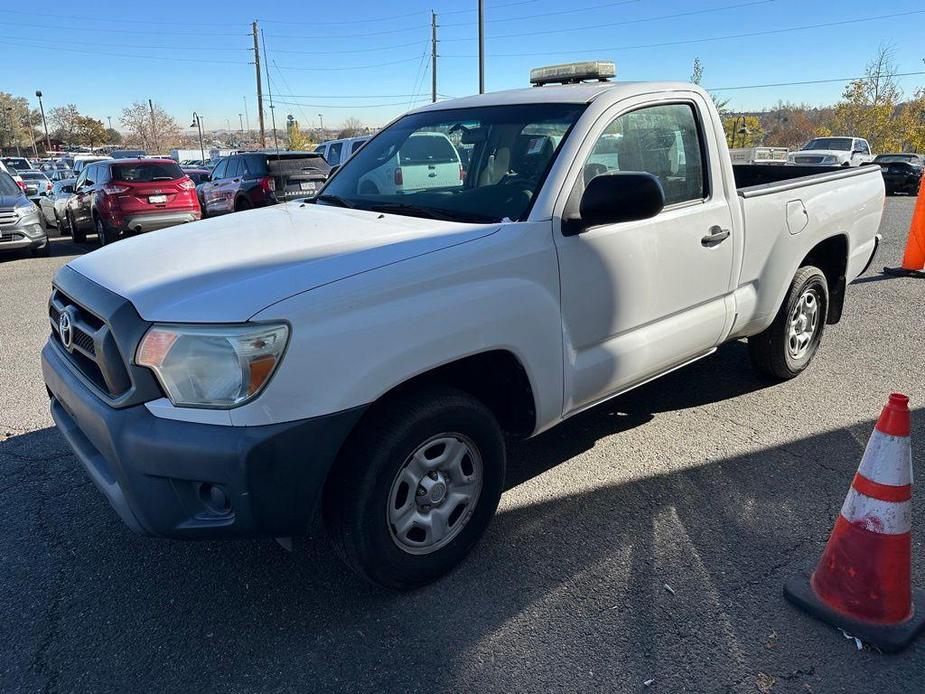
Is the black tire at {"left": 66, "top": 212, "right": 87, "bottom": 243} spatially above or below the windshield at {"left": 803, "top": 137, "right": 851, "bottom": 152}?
below

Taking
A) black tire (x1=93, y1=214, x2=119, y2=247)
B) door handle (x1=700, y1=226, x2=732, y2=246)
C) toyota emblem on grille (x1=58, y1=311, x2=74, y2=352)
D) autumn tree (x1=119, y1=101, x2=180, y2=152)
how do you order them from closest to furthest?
toyota emblem on grille (x1=58, y1=311, x2=74, y2=352)
door handle (x1=700, y1=226, x2=732, y2=246)
black tire (x1=93, y1=214, x2=119, y2=247)
autumn tree (x1=119, y1=101, x2=180, y2=152)

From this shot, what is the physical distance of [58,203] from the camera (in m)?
14.5

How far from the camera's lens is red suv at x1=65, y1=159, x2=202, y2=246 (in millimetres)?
11789

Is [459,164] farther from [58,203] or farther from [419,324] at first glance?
[58,203]

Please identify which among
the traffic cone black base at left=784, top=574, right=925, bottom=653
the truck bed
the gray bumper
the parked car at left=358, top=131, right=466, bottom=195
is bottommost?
the traffic cone black base at left=784, top=574, right=925, bottom=653

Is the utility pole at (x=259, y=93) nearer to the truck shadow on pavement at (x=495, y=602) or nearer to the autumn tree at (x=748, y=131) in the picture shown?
the autumn tree at (x=748, y=131)

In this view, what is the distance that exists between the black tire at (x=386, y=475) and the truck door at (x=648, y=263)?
0.62 metres

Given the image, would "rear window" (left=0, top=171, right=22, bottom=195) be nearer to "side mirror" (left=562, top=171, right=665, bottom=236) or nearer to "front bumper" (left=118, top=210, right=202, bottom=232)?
"front bumper" (left=118, top=210, right=202, bottom=232)

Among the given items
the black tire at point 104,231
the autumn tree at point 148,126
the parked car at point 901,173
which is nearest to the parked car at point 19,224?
the black tire at point 104,231

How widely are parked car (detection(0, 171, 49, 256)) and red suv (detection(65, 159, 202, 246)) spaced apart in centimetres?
112

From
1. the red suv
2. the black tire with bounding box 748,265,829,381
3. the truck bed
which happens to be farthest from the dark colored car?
the black tire with bounding box 748,265,829,381

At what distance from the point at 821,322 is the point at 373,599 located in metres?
3.83

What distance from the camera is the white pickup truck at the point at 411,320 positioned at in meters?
2.17

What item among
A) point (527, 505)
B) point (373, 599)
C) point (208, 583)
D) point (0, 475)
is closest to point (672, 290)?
point (527, 505)
